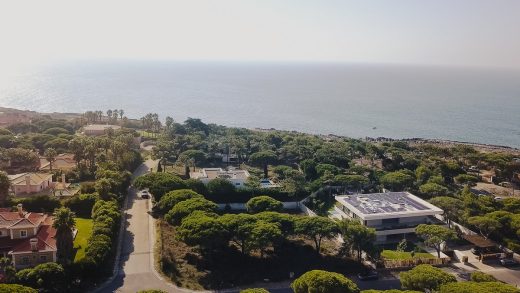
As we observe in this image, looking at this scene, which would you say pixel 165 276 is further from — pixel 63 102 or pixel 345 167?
pixel 63 102

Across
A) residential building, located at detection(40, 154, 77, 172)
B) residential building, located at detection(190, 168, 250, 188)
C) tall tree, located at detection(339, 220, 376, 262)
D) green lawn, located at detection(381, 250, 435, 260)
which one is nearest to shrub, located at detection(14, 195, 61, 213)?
residential building, located at detection(40, 154, 77, 172)

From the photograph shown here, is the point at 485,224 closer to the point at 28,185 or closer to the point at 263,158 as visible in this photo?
the point at 263,158

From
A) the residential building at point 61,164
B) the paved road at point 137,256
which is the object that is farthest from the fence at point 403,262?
the residential building at point 61,164

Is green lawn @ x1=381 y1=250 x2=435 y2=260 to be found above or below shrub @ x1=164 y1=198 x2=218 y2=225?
below

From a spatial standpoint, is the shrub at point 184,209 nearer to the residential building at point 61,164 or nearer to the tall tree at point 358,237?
the tall tree at point 358,237

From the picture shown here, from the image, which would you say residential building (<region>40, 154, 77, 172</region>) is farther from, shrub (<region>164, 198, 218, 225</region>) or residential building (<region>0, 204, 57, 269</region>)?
shrub (<region>164, 198, 218, 225</region>)

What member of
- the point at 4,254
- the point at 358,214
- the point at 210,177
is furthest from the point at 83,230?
the point at 358,214
